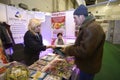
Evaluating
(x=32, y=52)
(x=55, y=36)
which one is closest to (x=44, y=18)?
(x=55, y=36)

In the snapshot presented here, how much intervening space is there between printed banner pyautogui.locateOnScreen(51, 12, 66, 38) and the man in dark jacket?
3095 millimetres

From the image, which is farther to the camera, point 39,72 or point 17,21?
point 17,21

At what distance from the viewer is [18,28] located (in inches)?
134

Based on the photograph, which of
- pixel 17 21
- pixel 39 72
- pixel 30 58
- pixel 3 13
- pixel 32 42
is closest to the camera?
pixel 39 72

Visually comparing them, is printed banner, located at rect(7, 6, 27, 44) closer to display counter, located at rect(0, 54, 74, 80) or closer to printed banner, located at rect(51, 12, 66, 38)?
printed banner, located at rect(51, 12, 66, 38)

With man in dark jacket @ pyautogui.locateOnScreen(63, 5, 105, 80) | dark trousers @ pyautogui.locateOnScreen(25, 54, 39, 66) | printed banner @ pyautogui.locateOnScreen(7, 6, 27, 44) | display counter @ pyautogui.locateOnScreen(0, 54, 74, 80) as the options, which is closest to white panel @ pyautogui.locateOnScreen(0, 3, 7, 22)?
printed banner @ pyautogui.locateOnScreen(7, 6, 27, 44)

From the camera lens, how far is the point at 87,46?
1.33m

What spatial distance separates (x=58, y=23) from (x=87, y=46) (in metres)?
3.49

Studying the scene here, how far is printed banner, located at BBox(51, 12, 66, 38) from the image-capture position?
4637 mm

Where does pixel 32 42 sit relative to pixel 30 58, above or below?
above

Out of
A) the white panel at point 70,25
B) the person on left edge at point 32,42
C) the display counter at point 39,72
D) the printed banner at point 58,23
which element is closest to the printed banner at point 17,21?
the person on left edge at point 32,42

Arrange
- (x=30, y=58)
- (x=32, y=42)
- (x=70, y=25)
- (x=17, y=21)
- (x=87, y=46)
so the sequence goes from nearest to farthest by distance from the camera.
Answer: (x=87, y=46)
(x=32, y=42)
(x=30, y=58)
(x=17, y=21)
(x=70, y=25)

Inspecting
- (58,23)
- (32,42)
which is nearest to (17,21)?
(32,42)

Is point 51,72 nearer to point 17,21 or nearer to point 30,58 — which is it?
point 30,58
